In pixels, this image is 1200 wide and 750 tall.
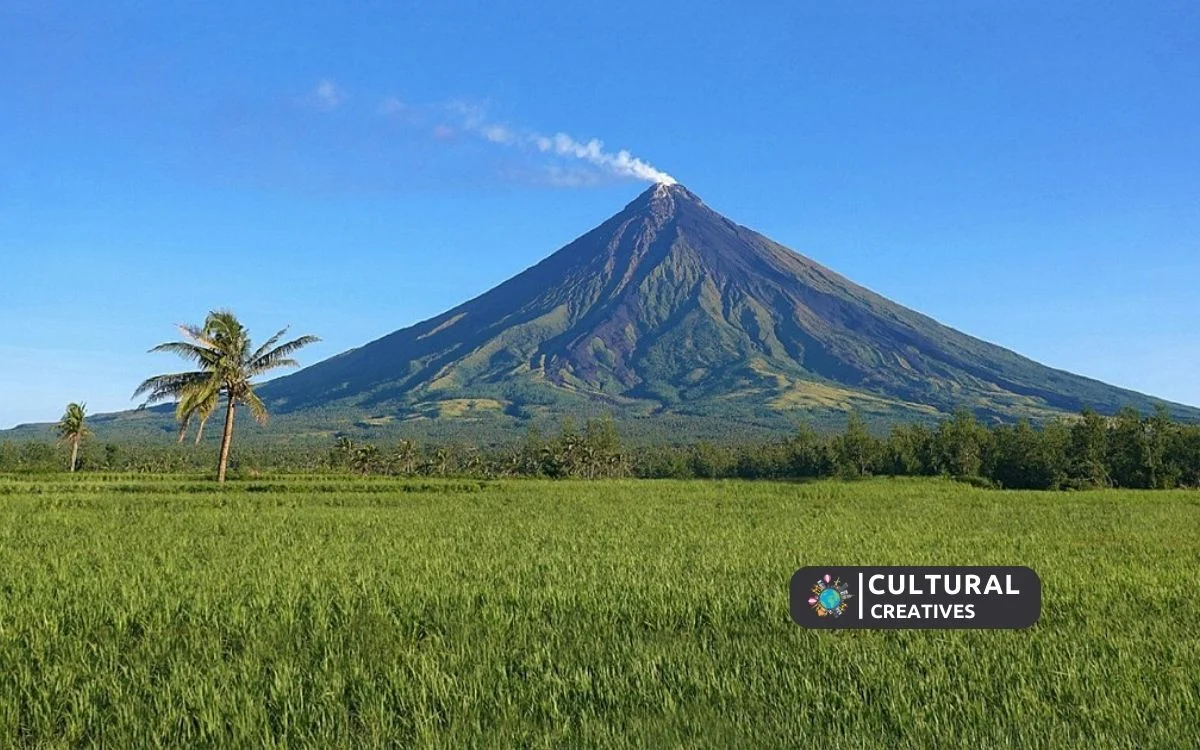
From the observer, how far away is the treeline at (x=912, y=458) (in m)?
62.2

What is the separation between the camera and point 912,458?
75.3m

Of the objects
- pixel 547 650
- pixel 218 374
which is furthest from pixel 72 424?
pixel 547 650

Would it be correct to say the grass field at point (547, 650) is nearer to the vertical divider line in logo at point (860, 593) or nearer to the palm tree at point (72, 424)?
the vertical divider line in logo at point (860, 593)

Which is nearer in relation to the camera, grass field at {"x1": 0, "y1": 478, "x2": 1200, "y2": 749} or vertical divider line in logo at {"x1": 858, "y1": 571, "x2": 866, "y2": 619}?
grass field at {"x1": 0, "y1": 478, "x2": 1200, "y2": 749}

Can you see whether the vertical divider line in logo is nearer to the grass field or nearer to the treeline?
the grass field

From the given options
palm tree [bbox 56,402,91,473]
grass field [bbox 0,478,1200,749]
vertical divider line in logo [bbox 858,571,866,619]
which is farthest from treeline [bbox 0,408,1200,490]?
vertical divider line in logo [bbox 858,571,866,619]

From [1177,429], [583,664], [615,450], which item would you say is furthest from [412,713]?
[615,450]
